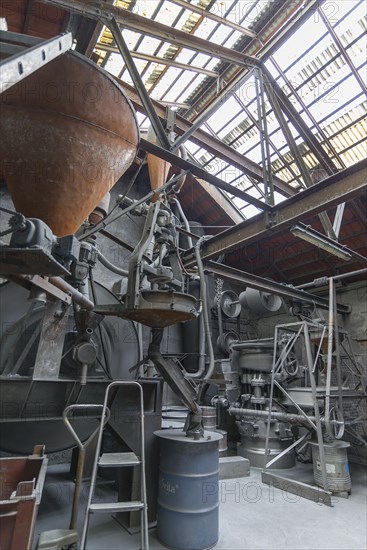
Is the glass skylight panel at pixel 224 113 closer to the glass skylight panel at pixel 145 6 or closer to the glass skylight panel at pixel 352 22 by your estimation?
the glass skylight panel at pixel 352 22

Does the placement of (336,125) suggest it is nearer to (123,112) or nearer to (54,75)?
(123,112)

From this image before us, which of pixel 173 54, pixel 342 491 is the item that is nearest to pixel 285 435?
pixel 342 491

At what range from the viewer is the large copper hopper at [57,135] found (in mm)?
2131

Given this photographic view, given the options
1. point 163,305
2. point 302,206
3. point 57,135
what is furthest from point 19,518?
point 302,206

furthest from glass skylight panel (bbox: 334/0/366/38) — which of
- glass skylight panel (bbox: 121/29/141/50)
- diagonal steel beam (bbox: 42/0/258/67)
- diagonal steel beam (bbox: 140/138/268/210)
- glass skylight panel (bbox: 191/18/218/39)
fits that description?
diagonal steel beam (bbox: 140/138/268/210)

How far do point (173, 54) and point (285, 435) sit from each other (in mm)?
8002

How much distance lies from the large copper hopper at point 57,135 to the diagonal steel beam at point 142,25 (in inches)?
39.2

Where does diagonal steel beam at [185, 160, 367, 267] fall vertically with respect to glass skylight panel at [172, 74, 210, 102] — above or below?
below

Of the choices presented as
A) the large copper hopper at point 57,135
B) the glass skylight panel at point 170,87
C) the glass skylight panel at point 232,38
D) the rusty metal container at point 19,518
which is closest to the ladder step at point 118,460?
the rusty metal container at point 19,518

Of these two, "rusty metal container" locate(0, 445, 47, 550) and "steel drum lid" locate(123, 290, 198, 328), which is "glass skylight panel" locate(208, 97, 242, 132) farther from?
"rusty metal container" locate(0, 445, 47, 550)

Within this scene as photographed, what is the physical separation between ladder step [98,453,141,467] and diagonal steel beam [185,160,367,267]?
288 centimetres

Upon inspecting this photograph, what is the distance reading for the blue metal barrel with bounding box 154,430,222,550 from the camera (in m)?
3.10

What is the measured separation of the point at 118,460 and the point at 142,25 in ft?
13.5

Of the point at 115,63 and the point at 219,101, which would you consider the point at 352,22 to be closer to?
the point at 219,101
